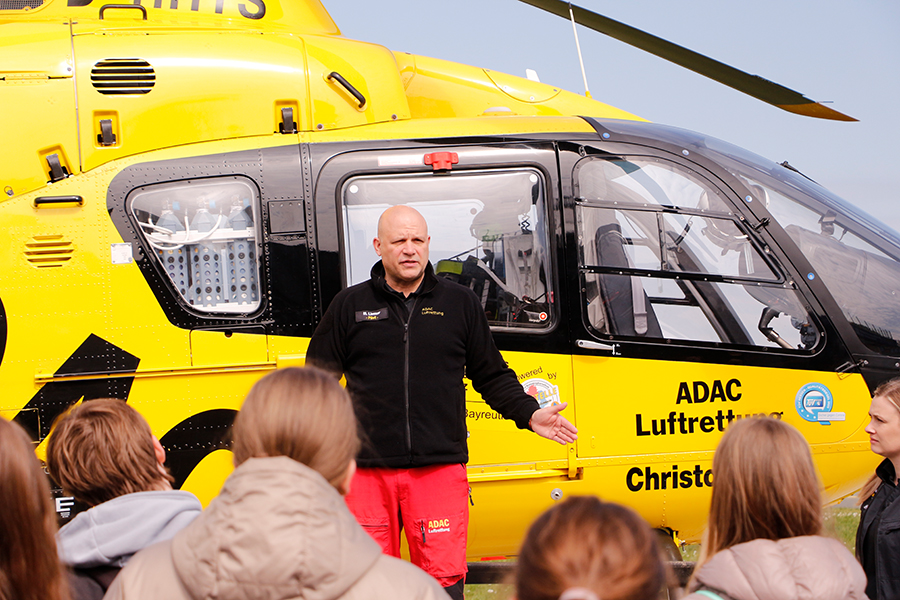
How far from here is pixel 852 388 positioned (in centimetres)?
430

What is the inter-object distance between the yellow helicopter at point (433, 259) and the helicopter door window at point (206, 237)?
0.04 feet

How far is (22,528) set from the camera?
1.60 m

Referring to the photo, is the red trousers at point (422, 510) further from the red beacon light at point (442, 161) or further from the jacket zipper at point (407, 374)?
the red beacon light at point (442, 161)

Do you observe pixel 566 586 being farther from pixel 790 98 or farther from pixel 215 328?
pixel 790 98

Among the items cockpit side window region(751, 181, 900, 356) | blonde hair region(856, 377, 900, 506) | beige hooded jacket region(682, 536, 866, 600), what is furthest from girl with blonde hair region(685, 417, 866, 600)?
cockpit side window region(751, 181, 900, 356)

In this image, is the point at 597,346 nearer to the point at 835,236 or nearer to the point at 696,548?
the point at 835,236

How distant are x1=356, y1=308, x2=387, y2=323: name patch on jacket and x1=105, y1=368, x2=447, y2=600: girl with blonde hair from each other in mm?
1678

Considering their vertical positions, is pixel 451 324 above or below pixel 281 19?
below

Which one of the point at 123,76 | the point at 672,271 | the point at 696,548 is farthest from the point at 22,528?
the point at 696,548

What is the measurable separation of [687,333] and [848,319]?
36.9 inches

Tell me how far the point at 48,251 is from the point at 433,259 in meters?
2.02

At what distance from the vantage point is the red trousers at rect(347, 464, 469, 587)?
3330mm

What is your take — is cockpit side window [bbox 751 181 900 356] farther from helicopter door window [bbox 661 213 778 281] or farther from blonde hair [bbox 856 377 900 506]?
blonde hair [bbox 856 377 900 506]

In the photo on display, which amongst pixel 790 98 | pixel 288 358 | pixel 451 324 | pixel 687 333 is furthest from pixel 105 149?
pixel 790 98
